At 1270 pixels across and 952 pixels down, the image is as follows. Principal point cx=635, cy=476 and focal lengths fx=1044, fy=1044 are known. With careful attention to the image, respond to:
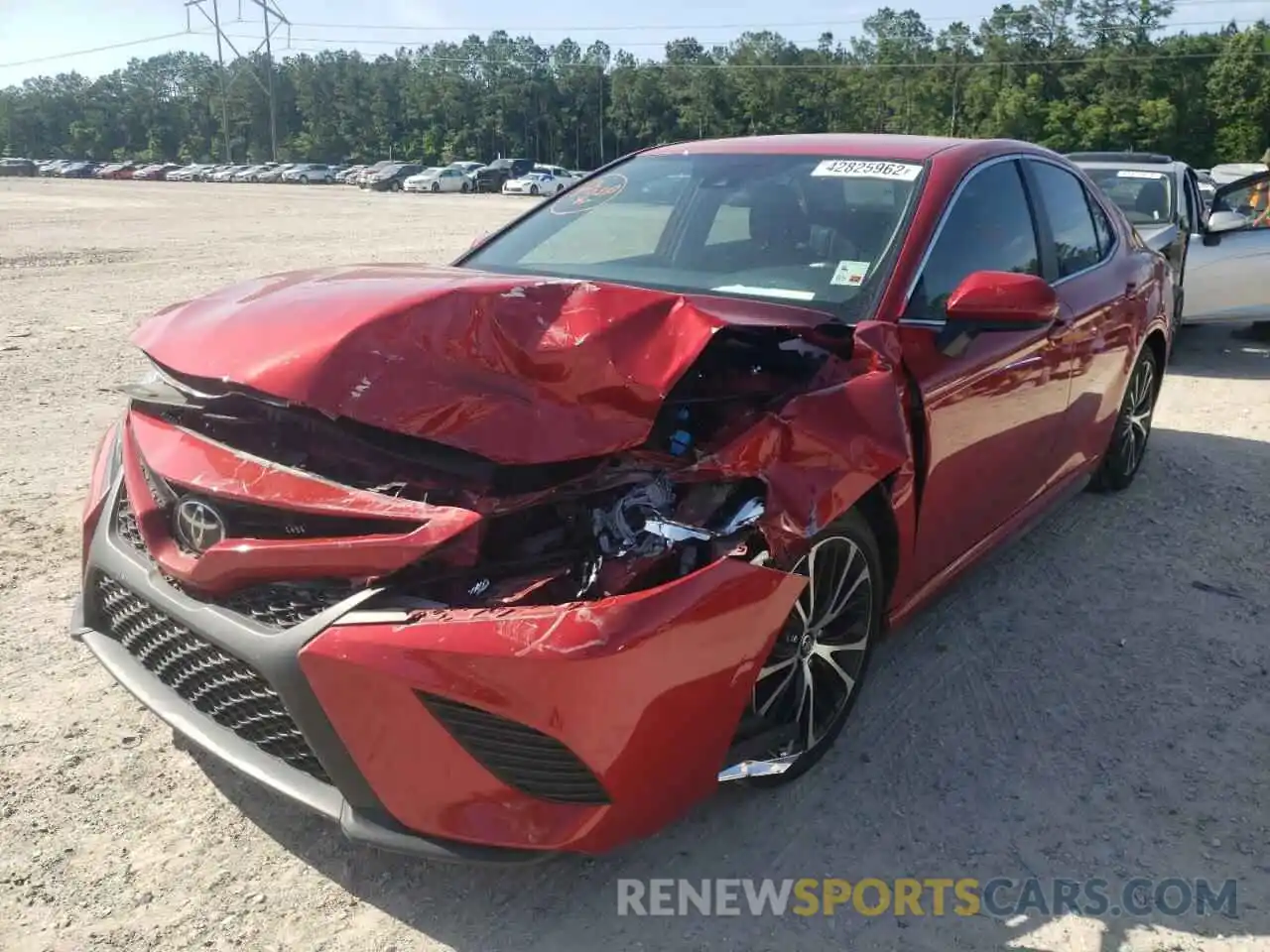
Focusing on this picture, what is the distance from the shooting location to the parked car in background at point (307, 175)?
7294cm

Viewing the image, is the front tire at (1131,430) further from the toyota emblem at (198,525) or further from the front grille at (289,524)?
the toyota emblem at (198,525)

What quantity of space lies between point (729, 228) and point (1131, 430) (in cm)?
298

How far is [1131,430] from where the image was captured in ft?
18.0

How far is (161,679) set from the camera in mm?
2570

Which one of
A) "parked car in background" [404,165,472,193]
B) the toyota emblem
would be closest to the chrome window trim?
the toyota emblem

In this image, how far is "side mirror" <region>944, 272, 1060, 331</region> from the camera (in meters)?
3.13

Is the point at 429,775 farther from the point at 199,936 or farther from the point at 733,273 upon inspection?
the point at 733,273

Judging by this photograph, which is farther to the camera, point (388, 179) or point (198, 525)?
point (388, 179)

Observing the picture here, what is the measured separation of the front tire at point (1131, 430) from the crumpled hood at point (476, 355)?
3282mm

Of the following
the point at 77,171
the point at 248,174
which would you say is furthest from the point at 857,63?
the point at 77,171

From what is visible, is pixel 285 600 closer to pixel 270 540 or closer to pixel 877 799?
pixel 270 540

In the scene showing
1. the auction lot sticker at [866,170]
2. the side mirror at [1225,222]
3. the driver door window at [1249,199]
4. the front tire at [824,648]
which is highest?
the auction lot sticker at [866,170]

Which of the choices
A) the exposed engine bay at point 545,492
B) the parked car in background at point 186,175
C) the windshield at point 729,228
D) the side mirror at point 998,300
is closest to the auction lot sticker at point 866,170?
the windshield at point 729,228

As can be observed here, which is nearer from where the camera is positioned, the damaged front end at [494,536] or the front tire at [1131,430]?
the damaged front end at [494,536]
